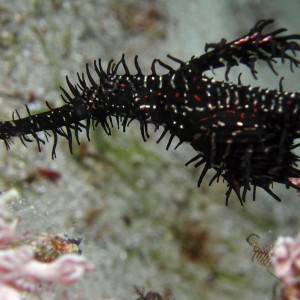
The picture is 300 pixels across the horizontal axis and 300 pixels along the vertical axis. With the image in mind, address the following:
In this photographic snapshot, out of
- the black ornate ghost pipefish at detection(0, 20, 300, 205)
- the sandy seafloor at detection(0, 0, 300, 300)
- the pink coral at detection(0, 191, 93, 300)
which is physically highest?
the sandy seafloor at detection(0, 0, 300, 300)

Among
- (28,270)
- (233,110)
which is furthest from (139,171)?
(28,270)

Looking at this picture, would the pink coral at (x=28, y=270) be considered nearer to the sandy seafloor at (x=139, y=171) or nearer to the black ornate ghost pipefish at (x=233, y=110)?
the black ornate ghost pipefish at (x=233, y=110)

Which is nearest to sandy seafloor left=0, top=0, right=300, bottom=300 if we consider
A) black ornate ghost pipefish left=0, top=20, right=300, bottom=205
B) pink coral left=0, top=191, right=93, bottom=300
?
black ornate ghost pipefish left=0, top=20, right=300, bottom=205

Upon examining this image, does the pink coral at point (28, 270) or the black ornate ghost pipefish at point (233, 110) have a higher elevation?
the black ornate ghost pipefish at point (233, 110)

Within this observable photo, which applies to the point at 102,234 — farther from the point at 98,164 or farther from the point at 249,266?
the point at 249,266

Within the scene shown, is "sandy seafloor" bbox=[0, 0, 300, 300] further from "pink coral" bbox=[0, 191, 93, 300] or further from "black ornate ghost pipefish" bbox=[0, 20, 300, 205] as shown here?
"pink coral" bbox=[0, 191, 93, 300]

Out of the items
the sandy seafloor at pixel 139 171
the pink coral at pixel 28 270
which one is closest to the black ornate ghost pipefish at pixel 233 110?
the pink coral at pixel 28 270

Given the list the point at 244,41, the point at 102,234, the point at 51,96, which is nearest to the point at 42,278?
the point at 244,41

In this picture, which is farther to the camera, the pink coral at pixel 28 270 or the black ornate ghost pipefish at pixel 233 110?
the black ornate ghost pipefish at pixel 233 110

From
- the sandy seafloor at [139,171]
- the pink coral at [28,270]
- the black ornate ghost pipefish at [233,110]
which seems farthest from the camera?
the sandy seafloor at [139,171]
